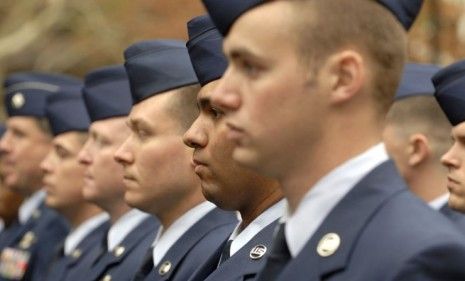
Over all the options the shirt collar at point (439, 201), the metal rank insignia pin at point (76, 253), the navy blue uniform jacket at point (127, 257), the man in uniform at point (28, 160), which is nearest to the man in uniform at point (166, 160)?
the navy blue uniform jacket at point (127, 257)

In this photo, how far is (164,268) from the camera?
236 inches

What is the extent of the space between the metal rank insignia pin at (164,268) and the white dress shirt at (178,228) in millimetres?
168

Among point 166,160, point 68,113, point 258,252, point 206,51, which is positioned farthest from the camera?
point 68,113

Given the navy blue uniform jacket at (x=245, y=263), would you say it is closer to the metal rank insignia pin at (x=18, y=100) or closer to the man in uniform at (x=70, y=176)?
the man in uniform at (x=70, y=176)

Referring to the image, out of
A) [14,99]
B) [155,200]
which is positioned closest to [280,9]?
[155,200]

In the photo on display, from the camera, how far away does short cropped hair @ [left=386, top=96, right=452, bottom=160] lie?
6.77 meters

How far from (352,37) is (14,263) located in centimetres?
730

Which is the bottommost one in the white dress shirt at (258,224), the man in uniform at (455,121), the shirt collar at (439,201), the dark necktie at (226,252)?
the shirt collar at (439,201)

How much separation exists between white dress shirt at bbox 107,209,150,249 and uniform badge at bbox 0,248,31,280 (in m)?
2.37

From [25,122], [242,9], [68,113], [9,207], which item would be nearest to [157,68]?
[242,9]

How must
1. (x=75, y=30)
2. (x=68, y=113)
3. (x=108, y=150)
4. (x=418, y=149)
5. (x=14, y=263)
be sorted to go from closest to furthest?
(x=418, y=149) → (x=108, y=150) → (x=68, y=113) → (x=14, y=263) → (x=75, y=30)

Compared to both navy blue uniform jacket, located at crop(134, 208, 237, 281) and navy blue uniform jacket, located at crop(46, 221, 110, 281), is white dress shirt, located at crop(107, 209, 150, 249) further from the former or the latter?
navy blue uniform jacket, located at crop(134, 208, 237, 281)

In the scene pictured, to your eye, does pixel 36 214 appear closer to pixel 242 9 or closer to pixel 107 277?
pixel 107 277

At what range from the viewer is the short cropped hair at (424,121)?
677 cm
